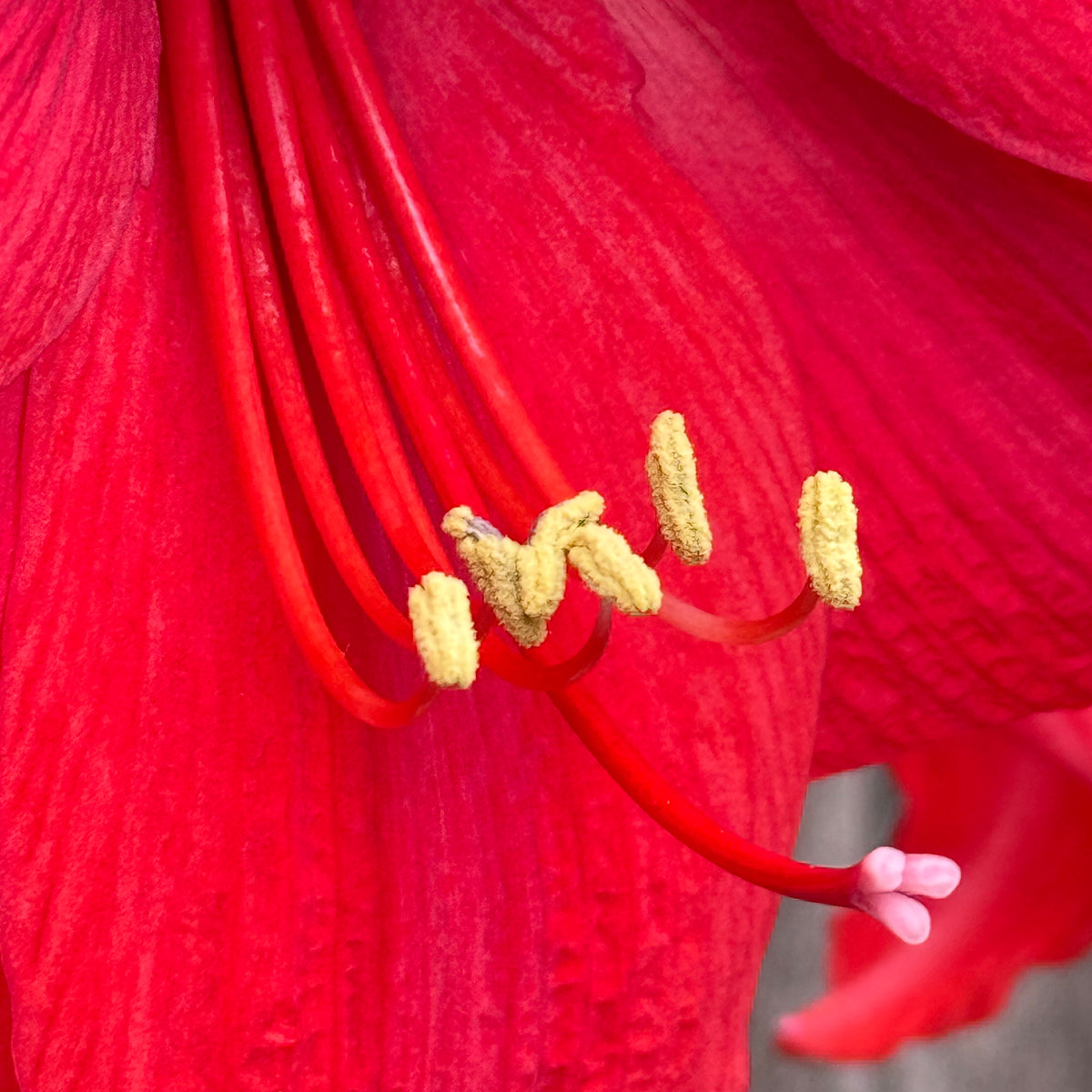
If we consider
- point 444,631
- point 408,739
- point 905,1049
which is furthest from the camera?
point 905,1049

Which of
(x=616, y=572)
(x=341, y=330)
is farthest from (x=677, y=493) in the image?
(x=341, y=330)

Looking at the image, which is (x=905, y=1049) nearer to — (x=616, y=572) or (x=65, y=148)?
(x=616, y=572)

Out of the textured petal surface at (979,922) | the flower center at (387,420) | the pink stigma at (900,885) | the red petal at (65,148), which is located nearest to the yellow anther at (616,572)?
the flower center at (387,420)

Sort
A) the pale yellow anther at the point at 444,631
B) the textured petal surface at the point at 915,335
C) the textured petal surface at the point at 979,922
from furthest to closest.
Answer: the textured petal surface at the point at 979,922 < the textured petal surface at the point at 915,335 < the pale yellow anther at the point at 444,631

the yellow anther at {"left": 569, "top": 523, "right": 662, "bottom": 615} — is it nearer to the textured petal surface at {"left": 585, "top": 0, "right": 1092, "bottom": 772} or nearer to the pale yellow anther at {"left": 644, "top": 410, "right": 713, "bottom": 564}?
the pale yellow anther at {"left": 644, "top": 410, "right": 713, "bottom": 564}

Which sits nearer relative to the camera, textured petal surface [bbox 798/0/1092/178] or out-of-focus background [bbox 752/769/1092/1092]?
textured petal surface [bbox 798/0/1092/178]

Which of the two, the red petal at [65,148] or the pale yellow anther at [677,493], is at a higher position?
the red petal at [65,148]

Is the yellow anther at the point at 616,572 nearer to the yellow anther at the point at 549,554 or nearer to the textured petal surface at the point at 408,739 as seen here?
the yellow anther at the point at 549,554

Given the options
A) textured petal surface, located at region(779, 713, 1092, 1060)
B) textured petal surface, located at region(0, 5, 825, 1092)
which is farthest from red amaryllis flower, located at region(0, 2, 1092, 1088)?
textured petal surface, located at region(779, 713, 1092, 1060)
